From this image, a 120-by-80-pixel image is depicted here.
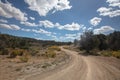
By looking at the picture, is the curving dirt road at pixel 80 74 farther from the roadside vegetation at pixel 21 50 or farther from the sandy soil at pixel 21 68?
the roadside vegetation at pixel 21 50

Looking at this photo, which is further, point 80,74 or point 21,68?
point 21,68

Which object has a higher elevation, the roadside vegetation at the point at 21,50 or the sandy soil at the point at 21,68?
the roadside vegetation at the point at 21,50

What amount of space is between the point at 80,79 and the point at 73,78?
1.98ft

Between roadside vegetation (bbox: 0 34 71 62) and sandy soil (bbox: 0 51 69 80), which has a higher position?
roadside vegetation (bbox: 0 34 71 62)

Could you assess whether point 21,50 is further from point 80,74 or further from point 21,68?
point 80,74

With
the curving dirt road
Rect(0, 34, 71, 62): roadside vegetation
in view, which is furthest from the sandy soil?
Rect(0, 34, 71, 62): roadside vegetation

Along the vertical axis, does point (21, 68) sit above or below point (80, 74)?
above

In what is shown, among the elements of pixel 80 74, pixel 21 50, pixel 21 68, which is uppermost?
pixel 21 50

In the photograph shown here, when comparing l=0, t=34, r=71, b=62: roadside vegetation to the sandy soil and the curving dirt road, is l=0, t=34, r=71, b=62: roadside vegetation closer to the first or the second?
the sandy soil

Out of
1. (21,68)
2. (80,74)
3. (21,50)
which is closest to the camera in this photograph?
(80,74)

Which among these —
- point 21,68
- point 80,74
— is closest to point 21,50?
point 21,68

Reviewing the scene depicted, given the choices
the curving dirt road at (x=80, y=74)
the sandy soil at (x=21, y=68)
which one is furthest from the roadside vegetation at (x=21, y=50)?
the curving dirt road at (x=80, y=74)

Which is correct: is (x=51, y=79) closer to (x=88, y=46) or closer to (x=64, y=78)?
(x=64, y=78)

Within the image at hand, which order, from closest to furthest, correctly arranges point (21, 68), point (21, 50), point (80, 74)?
point (80, 74) → point (21, 68) → point (21, 50)
